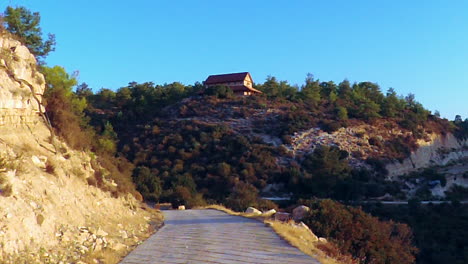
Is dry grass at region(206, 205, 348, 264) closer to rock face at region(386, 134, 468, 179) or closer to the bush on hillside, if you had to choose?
the bush on hillside

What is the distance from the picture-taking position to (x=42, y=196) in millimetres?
8234

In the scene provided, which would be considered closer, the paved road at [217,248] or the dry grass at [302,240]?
the paved road at [217,248]

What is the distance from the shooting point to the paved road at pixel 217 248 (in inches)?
298

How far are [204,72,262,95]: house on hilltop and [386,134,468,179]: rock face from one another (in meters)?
28.6

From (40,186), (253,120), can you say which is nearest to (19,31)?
(40,186)

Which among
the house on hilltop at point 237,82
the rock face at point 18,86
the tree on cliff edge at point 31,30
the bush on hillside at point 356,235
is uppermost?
the house on hilltop at point 237,82

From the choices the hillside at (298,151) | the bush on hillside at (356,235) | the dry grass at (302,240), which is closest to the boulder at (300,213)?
the bush on hillside at (356,235)

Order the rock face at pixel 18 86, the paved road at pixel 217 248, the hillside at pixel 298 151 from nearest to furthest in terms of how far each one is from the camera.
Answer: the paved road at pixel 217 248 → the rock face at pixel 18 86 → the hillside at pixel 298 151

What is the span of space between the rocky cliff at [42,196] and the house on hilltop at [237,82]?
2075 inches

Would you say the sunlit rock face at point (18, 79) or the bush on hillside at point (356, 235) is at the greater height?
the sunlit rock face at point (18, 79)

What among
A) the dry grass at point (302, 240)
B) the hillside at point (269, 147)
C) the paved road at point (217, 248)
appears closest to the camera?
the paved road at point (217, 248)

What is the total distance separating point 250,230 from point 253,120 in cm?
4224

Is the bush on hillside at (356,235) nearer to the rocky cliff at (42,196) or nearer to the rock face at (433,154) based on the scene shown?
the rocky cliff at (42,196)

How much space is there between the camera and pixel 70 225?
8.40 meters
